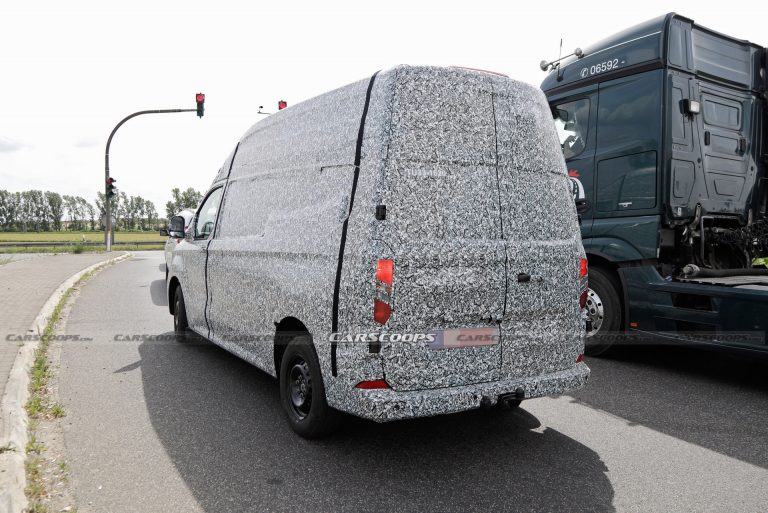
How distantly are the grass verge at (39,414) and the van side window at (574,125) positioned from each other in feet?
17.5

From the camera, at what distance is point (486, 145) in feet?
11.1

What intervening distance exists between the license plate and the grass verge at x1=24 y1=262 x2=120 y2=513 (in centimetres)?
209

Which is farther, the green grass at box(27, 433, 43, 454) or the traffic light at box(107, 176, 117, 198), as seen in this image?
the traffic light at box(107, 176, 117, 198)

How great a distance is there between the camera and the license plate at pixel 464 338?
313cm

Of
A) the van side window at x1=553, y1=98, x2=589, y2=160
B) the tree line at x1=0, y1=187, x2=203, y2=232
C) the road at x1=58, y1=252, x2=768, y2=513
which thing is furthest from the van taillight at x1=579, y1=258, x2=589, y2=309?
the tree line at x1=0, y1=187, x2=203, y2=232

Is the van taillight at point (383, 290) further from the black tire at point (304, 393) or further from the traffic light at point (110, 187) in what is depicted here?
the traffic light at point (110, 187)

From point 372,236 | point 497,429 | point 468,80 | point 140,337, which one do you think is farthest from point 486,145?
point 140,337

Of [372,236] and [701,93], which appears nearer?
[372,236]

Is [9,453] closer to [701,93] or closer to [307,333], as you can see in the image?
[307,333]

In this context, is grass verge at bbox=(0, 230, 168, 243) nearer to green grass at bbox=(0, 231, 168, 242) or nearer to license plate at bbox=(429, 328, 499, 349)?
green grass at bbox=(0, 231, 168, 242)

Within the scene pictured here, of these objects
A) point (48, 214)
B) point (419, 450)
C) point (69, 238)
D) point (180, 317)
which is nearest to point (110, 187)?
point (180, 317)

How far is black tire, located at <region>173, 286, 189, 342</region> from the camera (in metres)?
6.31

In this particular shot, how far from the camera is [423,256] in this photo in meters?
3.06

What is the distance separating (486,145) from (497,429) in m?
1.92
